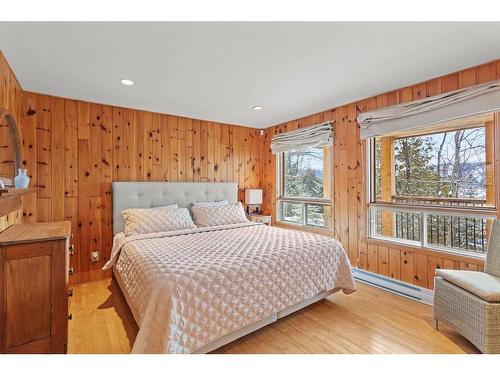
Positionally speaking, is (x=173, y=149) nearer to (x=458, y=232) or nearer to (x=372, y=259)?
(x=372, y=259)

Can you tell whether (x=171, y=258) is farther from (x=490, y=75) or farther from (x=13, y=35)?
(x=490, y=75)

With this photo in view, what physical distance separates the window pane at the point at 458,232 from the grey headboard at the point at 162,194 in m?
2.79

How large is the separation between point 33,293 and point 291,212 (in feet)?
11.6

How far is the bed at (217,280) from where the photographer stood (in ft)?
5.05

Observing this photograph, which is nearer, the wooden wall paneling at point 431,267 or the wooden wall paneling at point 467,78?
the wooden wall paneling at point 467,78

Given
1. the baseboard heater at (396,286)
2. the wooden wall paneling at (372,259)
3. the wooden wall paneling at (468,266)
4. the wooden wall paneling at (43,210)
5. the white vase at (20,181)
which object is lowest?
the baseboard heater at (396,286)

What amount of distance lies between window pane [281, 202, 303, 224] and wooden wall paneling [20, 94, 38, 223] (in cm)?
351

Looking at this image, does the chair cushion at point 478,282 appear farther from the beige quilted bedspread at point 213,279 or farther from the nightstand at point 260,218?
the nightstand at point 260,218

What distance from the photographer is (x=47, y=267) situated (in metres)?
1.63

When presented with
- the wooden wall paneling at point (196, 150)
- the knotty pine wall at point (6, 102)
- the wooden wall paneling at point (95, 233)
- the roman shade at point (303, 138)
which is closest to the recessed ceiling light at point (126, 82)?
the knotty pine wall at point (6, 102)

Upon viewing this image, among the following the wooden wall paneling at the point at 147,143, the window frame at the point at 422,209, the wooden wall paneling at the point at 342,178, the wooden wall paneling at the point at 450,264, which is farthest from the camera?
the wooden wall paneling at the point at 147,143

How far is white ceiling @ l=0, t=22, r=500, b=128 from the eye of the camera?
1666mm

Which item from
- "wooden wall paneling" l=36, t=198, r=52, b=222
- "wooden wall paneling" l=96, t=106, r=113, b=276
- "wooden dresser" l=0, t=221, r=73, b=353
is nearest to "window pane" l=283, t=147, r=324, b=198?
"wooden wall paneling" l=96, t=106, r=113, b=276

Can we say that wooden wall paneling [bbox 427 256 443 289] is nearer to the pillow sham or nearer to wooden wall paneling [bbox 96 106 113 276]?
the pillow sham
